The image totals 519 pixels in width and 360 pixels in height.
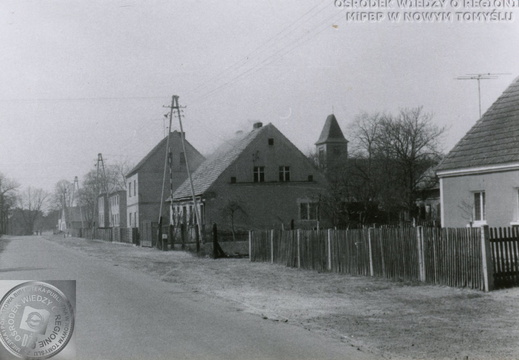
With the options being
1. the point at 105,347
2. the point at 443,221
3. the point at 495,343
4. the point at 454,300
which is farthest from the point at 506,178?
the point at 105,347

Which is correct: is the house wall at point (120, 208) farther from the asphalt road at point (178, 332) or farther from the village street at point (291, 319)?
the asphalt road at point (178, 332)

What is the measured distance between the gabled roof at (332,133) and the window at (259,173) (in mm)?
49000

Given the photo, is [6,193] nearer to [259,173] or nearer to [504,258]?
[259,173]

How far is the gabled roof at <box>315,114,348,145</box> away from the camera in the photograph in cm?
9100

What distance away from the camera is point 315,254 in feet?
61.2

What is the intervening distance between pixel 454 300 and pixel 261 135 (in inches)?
1258

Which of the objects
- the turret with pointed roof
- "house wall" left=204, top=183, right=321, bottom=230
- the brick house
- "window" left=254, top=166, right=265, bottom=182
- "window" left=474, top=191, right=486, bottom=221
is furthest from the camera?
the turret with pointed roof

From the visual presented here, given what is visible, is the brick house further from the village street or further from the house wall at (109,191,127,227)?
the village street

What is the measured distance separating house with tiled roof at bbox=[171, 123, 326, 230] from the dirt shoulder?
23.1m

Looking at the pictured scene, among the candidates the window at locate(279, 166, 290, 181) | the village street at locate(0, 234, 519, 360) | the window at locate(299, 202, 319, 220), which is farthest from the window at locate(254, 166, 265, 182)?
the village street at locate(0, 234, 519, 360)

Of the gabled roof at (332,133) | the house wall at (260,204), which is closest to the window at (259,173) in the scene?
the house wall at (260,204)

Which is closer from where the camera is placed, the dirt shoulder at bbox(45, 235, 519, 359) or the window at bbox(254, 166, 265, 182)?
the dirt shoulder at bbox(45, 235, 519, 359)

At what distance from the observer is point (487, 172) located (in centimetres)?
1812

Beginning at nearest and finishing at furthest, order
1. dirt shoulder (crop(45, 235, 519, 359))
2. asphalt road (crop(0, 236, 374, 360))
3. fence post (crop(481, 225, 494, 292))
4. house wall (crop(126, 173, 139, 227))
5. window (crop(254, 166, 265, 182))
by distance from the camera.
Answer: asphalt road (crop(0, 236, 374, 360))
dirt shoulder (crop(45, 235, 519, 359))
fence post (crop(481, 225, 494, 292))
window (crop(254, 166, 265, 182))
house wall (crop(126, 173, 139, 227))
